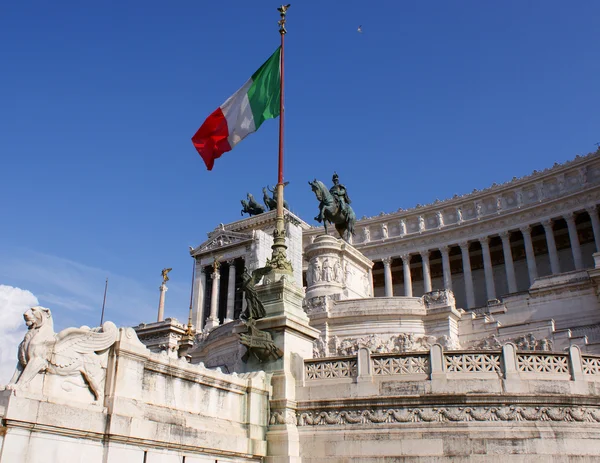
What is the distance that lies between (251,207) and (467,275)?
127 feet

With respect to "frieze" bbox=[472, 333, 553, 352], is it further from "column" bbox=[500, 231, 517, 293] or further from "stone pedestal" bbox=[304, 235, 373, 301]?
"column" bbox=[500, 231, 517, 293]

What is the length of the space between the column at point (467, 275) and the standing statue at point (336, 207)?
2223cm

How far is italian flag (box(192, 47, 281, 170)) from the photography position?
933 inches

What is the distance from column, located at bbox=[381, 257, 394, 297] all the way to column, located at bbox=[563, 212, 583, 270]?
67.3ft

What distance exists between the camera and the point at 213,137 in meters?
23.9

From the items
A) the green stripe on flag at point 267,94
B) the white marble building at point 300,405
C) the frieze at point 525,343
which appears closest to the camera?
the white marble building at point 300,405

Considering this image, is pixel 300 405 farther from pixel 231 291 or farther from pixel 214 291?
pixel 214 291

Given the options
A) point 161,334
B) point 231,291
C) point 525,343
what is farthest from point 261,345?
point 231,291

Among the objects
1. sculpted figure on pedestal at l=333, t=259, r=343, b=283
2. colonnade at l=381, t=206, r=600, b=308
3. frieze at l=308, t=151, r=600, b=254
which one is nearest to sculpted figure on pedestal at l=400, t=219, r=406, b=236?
frieze at l=308, t=151, r=600, b=254

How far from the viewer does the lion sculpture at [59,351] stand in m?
11.8

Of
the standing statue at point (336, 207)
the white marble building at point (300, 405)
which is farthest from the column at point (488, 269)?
the white marble building at point (300, 405)

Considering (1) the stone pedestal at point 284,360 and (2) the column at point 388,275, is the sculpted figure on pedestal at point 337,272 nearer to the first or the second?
(2) the column at point 388,275

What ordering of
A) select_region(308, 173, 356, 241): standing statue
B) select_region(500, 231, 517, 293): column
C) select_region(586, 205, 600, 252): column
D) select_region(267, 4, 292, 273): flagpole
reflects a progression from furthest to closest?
1. select_region(500, 231, 517, 293): column
2. select_region(586, 205, 600, 252): column
3. select_region(308, 173, 356, 241): standing statue
4. select_region(267, 4, 292, 273): flagpole

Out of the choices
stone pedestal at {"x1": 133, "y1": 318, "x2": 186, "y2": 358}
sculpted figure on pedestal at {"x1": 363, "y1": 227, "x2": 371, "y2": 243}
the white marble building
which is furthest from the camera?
sculpted figure on pedestal at {"x1": 363, "y1": 227, "x2": 371, "y2": 243}
